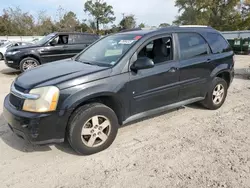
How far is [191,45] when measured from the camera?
169 inches

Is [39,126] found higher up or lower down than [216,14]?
lower down

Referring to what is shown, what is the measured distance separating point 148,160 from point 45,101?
60.0 inches

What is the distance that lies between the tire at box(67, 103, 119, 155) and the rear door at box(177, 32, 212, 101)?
5.05 feet

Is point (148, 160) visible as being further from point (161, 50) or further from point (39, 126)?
point (161, 50)

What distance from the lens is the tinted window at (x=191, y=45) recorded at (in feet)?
13.6

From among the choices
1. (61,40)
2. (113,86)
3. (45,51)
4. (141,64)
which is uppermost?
(61,40)

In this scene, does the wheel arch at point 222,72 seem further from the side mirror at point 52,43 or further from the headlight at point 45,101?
the side mirror at point 52,43

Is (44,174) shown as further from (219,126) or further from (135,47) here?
(219,126)

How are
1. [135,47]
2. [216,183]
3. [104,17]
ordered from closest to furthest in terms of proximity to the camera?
1. [216,183]
2. [135,47]
3. [104,17]

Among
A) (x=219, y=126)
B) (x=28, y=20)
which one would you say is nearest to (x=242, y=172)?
(x=219, y=126)

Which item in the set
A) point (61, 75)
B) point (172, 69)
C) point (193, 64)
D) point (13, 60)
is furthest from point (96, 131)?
point (13, 60)

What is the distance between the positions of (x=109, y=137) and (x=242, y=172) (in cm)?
175

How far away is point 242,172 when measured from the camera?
2832mm

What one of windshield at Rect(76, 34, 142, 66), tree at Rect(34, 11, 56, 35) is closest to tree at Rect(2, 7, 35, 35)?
tree at Rect(34, 11, 56, 35)
